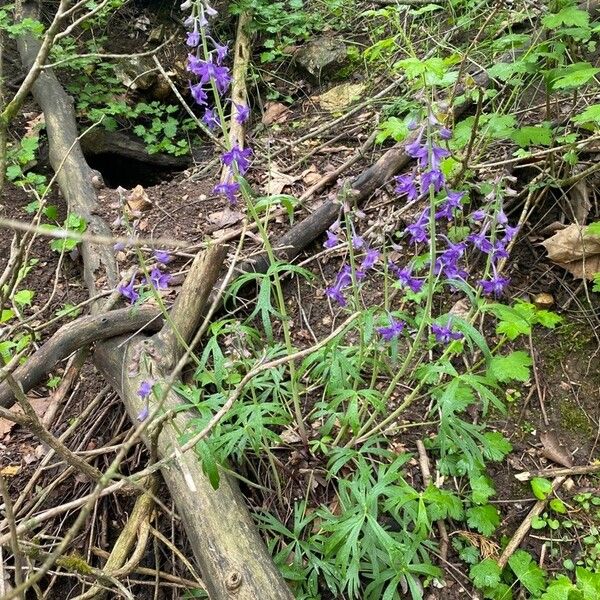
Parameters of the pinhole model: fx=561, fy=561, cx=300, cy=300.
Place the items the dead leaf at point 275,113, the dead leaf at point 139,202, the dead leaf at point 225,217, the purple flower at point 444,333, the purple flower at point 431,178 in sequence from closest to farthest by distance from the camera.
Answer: the purple flower at point 431,178 → the purple flower at point 444,333 → the dead leaf at point 225,217 → the dead leaf at point 139,202 → the dead leaf at point 275,113

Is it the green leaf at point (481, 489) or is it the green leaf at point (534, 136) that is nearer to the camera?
the green leaf at point (481, 489)

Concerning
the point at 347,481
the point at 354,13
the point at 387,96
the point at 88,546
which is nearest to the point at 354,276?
the point at 347,481

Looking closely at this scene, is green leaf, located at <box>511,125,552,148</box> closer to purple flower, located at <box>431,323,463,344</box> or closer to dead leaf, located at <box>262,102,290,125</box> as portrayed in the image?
purple flower, located at <box>431,323,463,344</box>

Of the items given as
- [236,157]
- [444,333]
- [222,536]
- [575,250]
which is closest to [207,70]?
[236,157]

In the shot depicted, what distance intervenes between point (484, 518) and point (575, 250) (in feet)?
5.61

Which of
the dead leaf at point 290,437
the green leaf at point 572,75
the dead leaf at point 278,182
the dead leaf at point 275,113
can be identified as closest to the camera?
the green leaf at point 572,75

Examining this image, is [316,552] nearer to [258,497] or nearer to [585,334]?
[258,497]

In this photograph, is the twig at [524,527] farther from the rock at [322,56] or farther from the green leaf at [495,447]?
the rock at [322,56]

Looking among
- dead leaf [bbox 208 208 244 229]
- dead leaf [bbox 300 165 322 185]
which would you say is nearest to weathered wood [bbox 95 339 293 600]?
dead leaf [bbox 208 208 244 229]

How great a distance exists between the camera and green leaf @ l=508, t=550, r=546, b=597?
2535mm

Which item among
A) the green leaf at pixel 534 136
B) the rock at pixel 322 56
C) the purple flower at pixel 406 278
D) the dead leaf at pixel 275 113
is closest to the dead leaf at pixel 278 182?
the dead leaf at pixel 275 113

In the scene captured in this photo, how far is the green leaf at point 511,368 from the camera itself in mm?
2572

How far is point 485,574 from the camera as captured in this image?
8.46ft

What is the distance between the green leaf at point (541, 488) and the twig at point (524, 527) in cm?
2
